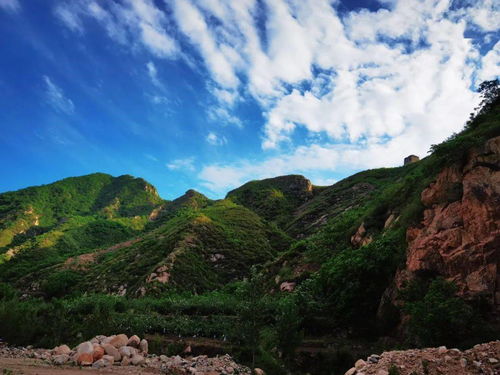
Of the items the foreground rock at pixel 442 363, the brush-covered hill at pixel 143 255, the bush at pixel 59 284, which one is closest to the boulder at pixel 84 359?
the foreground rock at pixel 442 363

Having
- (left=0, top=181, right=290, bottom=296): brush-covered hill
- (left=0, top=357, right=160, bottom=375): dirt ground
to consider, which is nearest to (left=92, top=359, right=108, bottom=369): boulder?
(left=0, top=357, right=160, bottom=375): dirt ground

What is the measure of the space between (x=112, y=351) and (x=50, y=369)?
171 inches

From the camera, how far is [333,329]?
23469 millimetres

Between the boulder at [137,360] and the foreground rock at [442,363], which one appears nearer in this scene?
the foreground rock at [442,363]

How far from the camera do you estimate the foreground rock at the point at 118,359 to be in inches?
645

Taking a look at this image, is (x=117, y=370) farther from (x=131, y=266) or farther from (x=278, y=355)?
(x=131, y=266)

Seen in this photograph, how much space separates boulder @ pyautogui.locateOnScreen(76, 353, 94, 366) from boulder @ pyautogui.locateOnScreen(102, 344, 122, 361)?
4.42 ft

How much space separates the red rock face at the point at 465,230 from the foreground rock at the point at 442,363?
237 inches

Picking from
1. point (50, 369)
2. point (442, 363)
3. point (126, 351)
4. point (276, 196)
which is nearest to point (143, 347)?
point (126, 351)

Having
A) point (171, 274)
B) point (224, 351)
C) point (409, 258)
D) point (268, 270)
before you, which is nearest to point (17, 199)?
point (171, 274)

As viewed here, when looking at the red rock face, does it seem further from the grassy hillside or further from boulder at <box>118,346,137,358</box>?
the grassy hillside

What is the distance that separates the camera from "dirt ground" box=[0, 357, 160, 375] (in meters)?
12.7

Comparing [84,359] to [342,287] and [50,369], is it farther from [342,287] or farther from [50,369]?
[342,287]

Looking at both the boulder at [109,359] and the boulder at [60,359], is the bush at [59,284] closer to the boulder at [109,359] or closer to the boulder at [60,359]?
the boulder at [60,359]
